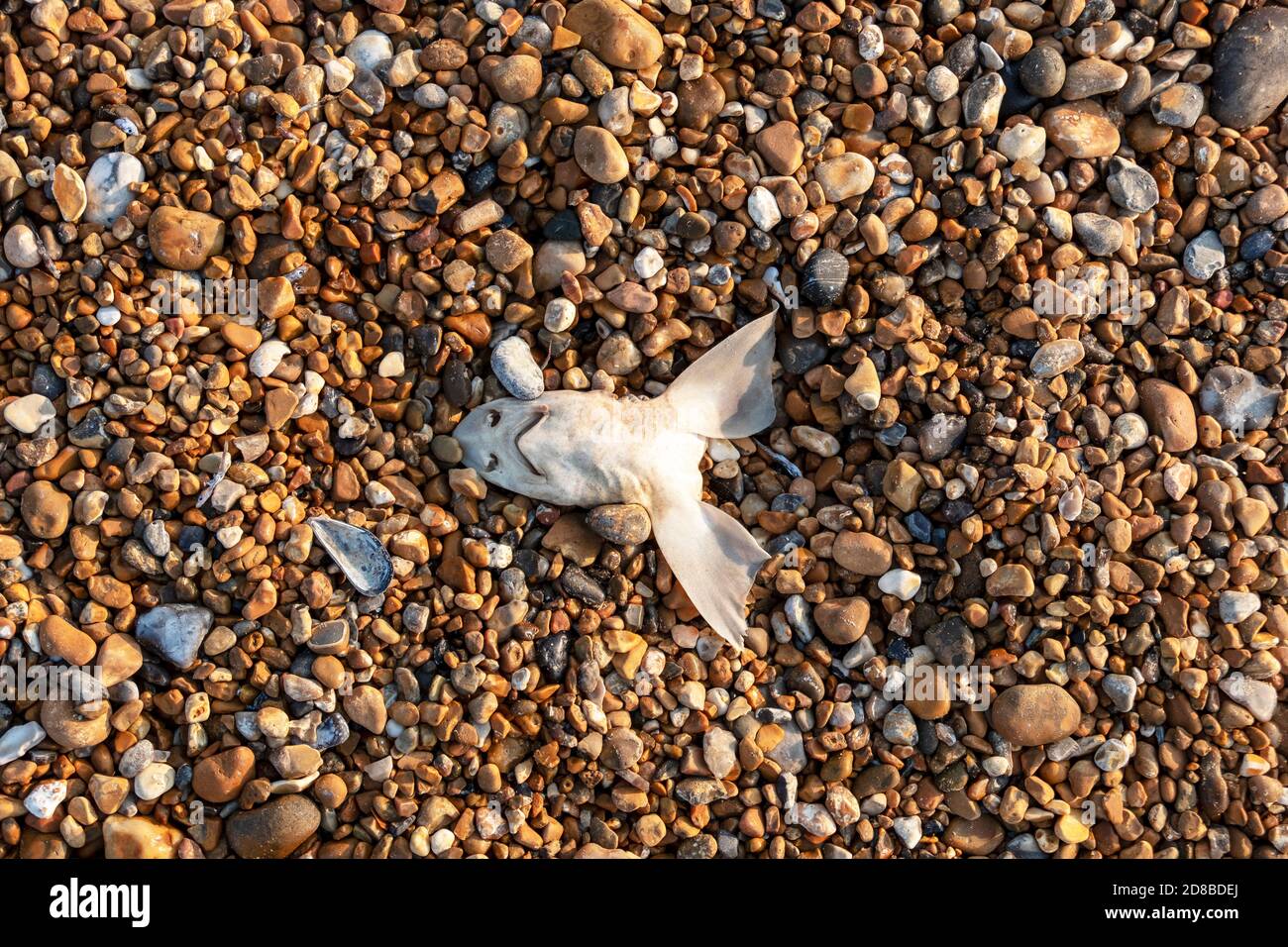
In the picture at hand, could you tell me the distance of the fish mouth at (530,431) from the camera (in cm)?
317

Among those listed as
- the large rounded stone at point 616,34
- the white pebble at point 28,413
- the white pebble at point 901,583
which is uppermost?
the large rounded stone at point 616,34

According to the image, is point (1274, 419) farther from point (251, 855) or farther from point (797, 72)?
point (251, 855)

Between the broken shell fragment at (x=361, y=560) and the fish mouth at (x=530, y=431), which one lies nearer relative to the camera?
the broken shell fragment at (x=361, y=560)

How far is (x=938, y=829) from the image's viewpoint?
Result: 10.3 ft

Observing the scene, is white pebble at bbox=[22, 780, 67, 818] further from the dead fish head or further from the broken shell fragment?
the dead fish head

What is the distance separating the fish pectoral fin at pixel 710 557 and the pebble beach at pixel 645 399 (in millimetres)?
66

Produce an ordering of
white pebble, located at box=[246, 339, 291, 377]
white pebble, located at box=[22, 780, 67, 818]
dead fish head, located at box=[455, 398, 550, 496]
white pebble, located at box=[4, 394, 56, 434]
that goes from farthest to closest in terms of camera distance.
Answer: dead fish head, located at box=[455, 398, 550, 496]
white pebble, located at box=[246, 339, 291, 377]
white pebble, located at box=[4, 394, 56, 434]
white pebble, located at box=[22, 780, 67, 818]

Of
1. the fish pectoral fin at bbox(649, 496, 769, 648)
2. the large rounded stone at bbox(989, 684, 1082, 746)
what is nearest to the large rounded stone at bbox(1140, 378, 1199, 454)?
the large rounded stone at bbox(989, 684, 1082, 746)

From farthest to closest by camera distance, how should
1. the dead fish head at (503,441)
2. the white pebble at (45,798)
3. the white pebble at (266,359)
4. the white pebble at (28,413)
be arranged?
the dead fish head at (503,441), the white pebble at (266,359), the white pebble at (28,413), the white pebble at (45,798)

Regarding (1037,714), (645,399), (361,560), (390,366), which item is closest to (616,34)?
(645,399)

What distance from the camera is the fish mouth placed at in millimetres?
3168

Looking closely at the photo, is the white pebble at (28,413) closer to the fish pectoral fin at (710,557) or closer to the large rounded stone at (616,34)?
the fish pectoral fin at (710,557)

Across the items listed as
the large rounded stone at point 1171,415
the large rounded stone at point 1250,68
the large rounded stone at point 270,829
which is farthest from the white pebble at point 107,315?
the large rounded stone at point 1250,68

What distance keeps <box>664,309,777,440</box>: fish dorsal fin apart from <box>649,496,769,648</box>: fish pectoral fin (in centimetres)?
26
